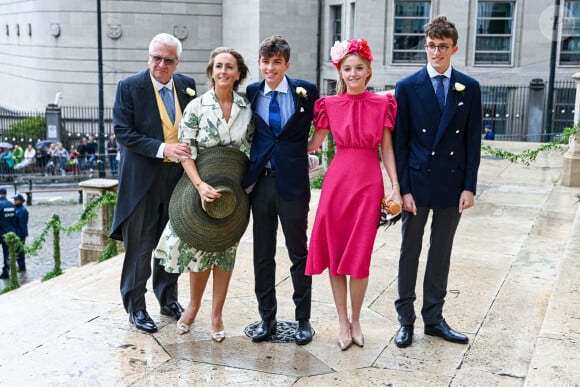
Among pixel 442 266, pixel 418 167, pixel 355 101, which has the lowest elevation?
pixel 442 266

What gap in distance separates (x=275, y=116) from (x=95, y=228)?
661 cm

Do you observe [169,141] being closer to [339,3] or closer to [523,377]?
[523,377]

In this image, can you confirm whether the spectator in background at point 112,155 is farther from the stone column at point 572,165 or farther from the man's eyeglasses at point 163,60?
the man's eyeglasses at point 163,60

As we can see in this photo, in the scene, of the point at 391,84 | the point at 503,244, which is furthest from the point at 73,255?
the point at 391,84

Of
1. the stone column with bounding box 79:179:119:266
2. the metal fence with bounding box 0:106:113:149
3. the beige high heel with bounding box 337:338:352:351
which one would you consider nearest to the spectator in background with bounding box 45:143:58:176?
the metal fence with bounding box 0:106:113:149

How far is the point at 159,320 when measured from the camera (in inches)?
237

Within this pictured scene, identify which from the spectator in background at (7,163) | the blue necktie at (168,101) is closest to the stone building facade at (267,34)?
the spectator in background at (7,163)

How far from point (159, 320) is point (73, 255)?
10.2 m

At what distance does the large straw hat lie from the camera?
5.30 m

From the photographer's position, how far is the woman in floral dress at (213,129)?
17.5ft

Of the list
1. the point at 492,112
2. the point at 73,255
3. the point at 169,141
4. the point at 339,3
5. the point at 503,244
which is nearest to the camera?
the point at 169,141

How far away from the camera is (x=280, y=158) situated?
5.29m

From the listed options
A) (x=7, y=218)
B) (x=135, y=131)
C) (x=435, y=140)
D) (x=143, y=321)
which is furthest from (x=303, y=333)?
(x=7, y=218)

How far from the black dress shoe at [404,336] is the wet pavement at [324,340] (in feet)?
0.16
